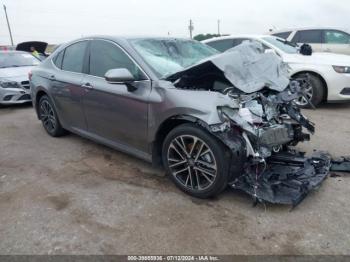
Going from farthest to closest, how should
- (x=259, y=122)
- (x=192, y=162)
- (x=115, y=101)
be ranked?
(x=115, y=101), (x=192, y=162), (x=259, y=122)

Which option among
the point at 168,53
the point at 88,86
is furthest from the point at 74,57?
the point at 168,53

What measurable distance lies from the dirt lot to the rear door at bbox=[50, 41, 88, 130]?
71cm

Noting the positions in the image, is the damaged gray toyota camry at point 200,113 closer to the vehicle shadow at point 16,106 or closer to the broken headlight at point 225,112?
the broken headlight at point 225,112

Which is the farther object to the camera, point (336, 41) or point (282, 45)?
point (336, 41)

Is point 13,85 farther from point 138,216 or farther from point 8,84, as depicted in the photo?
point 138,216

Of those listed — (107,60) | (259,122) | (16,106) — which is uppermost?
(107,60)

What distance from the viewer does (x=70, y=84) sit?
4754 mm

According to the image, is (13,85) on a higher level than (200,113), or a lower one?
lower

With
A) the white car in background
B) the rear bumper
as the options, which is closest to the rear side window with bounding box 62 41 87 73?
the white car in background

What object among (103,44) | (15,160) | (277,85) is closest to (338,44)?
(277,85)

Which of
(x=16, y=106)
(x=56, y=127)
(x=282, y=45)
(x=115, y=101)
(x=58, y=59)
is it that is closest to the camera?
(x=115, y=101)

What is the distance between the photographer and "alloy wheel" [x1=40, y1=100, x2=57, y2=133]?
5608 millimetres

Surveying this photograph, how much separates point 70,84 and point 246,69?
242 centimetres

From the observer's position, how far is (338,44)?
10.1 metres
